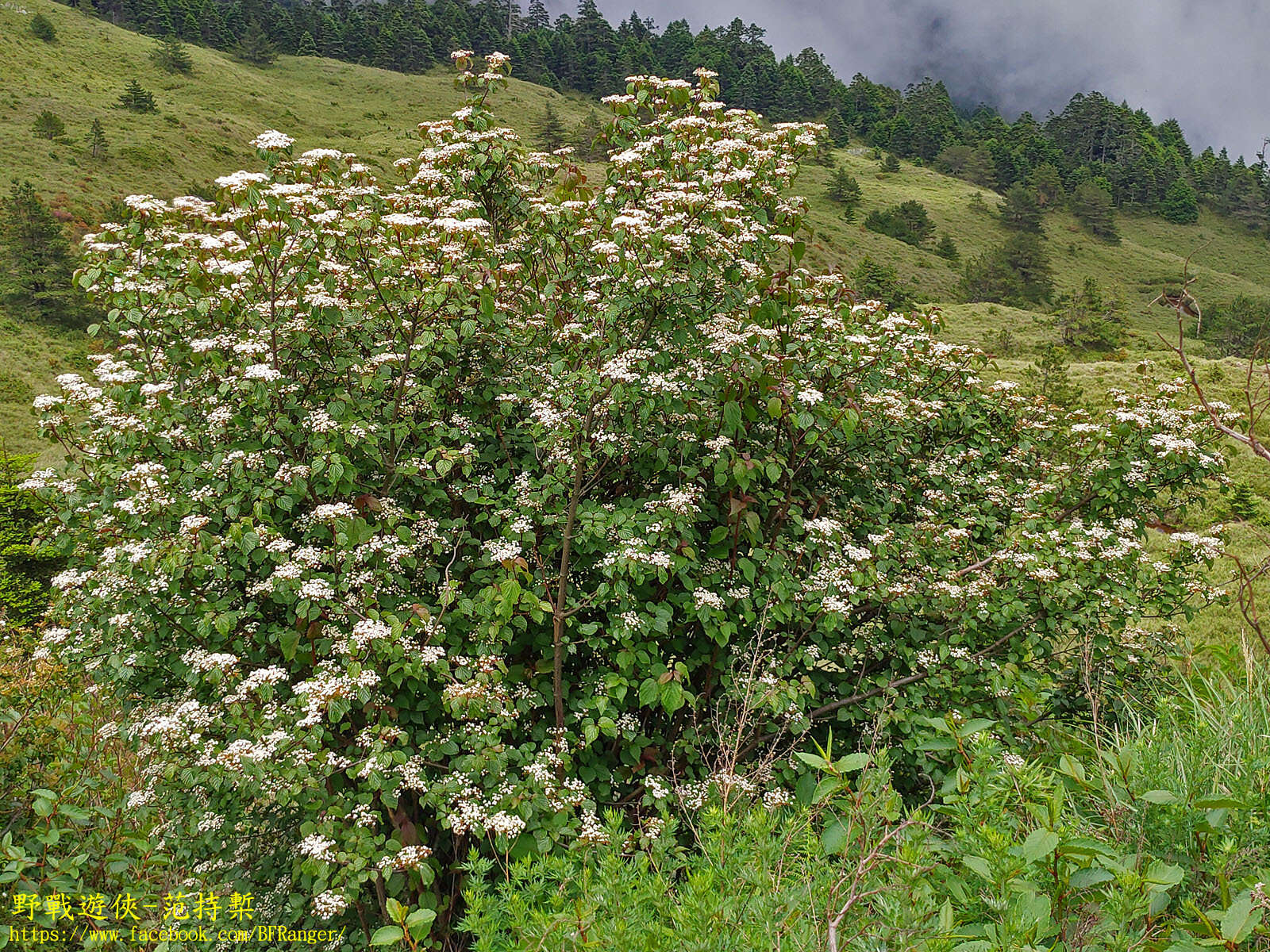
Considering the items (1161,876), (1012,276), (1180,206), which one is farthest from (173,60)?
(1180,206)

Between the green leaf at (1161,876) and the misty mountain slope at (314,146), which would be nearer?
the green leaf at (1161,876)


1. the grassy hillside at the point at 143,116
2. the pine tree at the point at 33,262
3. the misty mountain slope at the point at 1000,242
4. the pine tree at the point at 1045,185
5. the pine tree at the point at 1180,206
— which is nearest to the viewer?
the grassy hillside at the point at 143,116

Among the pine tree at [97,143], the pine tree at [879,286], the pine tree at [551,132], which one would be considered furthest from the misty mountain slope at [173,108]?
the pine tree at [879,286]

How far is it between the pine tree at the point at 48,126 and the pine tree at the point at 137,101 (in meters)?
10.8

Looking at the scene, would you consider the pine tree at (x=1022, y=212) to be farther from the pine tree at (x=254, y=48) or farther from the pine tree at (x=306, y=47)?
the pine tree at (x=254, y=48)

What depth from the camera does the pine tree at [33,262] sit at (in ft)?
117

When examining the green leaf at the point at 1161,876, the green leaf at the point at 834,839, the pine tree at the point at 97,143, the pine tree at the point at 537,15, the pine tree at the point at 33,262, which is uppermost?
the pine tree at the point at 537,15

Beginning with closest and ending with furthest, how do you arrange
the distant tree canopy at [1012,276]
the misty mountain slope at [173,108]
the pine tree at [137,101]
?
the misty mountain slope at [173,108]
the distant tree canopy at [1012,276]
the pine tree at [137,101]

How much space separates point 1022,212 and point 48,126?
89.3 meters

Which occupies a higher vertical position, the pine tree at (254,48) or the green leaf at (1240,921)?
the pine tree at (254,48)

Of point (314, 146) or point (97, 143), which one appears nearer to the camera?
point (97, 143)

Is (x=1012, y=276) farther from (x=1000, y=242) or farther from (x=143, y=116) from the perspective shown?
(x=143, y=116)

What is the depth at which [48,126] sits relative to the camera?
51844 mm

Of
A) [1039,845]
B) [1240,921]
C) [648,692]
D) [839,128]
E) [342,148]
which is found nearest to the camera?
[1240,921]
